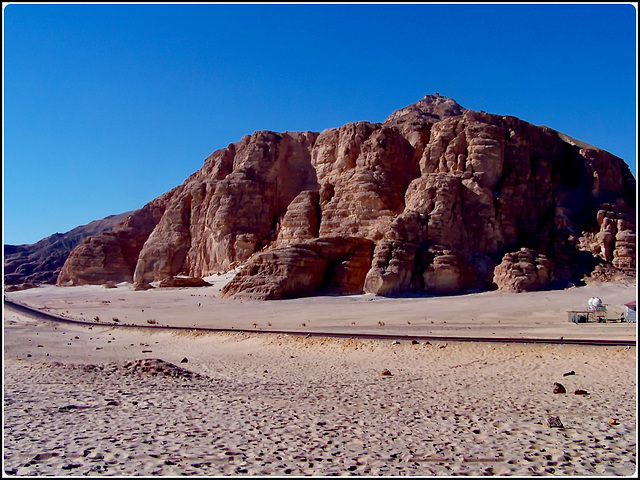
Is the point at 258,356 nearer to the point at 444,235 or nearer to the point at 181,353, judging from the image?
the point at 181,353

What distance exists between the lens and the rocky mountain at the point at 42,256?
9206 cm

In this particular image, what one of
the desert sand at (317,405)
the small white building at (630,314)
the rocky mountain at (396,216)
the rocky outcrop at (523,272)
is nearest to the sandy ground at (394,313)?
the desert sand at (317,405)

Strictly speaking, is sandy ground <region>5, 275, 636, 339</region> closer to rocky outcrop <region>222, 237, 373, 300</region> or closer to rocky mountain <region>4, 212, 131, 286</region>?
rocky outcrop <region>222, 237, 373, 300</region>

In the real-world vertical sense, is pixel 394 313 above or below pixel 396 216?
below

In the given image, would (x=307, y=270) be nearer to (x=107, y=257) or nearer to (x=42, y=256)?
(x=107, y=257)

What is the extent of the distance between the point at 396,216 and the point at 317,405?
37.8 metres

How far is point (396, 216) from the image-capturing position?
155ft

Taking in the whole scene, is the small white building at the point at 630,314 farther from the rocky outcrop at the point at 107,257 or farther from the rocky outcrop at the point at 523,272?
the rocky outcrop at the point at 107,257

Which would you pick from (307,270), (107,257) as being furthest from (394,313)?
(107,257)

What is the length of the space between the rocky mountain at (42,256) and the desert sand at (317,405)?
7599 cm

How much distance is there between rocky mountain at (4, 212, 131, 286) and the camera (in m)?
92.1

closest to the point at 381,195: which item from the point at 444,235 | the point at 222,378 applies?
the point at 444,235

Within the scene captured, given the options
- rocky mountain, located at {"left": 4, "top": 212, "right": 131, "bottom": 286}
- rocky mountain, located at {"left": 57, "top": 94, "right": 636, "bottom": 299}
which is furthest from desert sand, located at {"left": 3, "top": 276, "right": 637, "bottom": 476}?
rocky mountain, located at {"left": 4, "top": 212, "right": 131, "bottom": 286}

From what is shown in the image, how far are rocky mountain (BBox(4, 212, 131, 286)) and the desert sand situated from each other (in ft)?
249
